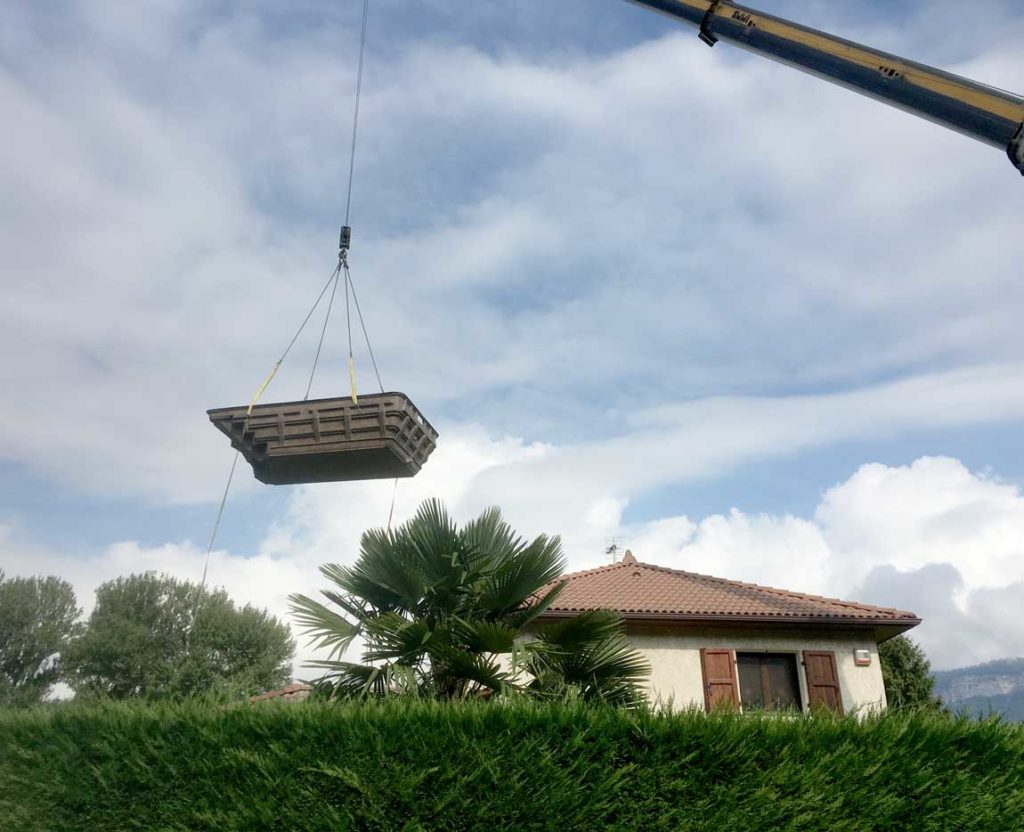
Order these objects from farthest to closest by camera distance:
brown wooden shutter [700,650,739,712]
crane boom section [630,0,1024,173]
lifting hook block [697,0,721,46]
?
brown wooden shutter [700,650,739,712] < lifting hook block [697,0,721,46] < crane boom section [630,0,1024,173]

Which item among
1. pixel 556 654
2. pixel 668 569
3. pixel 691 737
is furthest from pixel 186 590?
pixel 691 737

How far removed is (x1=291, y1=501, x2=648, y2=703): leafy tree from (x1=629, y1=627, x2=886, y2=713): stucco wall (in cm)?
525

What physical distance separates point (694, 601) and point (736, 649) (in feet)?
3.31

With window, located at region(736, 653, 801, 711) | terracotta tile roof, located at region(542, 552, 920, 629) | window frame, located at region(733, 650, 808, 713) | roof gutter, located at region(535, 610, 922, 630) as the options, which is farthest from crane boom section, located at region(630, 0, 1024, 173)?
window, located at region(736, 653, 801, 711)

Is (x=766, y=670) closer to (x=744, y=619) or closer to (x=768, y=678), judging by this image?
(x=768, y=678)

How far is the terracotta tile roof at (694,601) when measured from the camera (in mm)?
12727

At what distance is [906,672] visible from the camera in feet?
84.2

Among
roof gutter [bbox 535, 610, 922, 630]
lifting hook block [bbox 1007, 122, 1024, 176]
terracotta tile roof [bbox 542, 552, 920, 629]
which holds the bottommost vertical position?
roof gutter [bbox 535, 610, 922, 630]

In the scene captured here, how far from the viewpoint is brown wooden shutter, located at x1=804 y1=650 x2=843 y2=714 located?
41.0 ft

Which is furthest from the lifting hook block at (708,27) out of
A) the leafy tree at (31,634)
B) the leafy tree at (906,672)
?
the leafy tree at (31,634)

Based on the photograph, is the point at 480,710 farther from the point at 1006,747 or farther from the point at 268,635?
the point at 268,635

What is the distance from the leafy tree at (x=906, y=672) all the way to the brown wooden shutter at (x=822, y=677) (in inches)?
542

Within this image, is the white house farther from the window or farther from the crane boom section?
the crane boom section

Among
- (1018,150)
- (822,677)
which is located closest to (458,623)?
(1018,150)
